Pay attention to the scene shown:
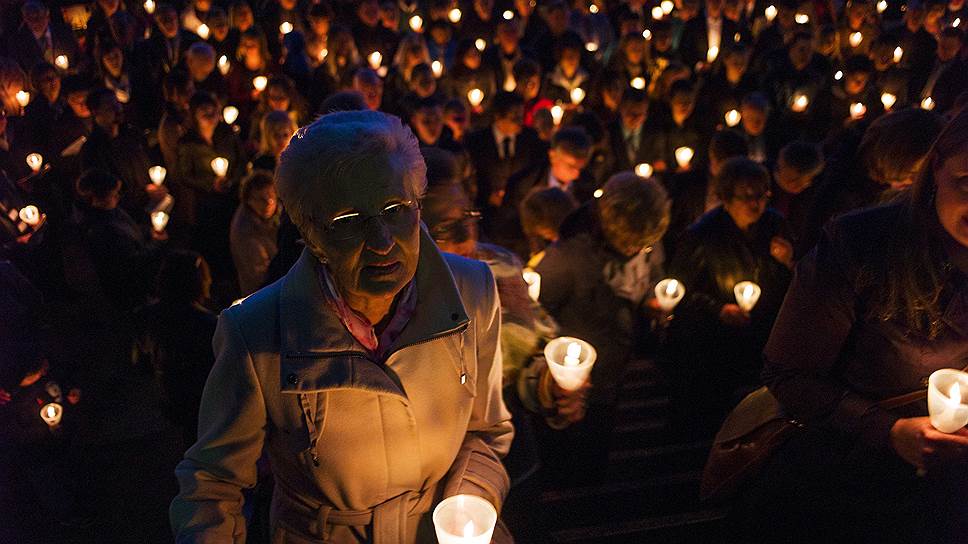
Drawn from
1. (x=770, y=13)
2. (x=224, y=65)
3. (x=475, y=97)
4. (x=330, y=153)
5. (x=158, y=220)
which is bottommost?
(x=158, y=220)

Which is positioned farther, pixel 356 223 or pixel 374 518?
pixel 374 518

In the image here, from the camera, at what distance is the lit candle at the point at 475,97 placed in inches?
286

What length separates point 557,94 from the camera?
711cm

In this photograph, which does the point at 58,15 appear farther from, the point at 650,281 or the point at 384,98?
the point at 650,281

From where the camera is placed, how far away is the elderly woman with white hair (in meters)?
1.48

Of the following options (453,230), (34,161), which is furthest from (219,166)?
(453,230)

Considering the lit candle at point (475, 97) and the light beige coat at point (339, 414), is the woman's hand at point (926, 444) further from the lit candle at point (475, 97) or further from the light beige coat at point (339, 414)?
the lit candle at point (475, 97)

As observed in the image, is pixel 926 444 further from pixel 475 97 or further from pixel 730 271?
pixel 475 97

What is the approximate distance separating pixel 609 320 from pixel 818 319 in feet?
4.77

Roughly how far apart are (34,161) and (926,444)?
6620 millimetres

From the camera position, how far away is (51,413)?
3.39 metres

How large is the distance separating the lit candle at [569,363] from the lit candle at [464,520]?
554mm

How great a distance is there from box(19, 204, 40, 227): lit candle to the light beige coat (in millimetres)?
3997

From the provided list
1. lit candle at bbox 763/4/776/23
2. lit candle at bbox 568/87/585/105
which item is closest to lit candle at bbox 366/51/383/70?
lit candle at bbox 568/87/585/105
